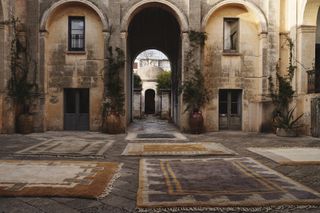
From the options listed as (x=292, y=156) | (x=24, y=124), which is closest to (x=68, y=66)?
(x=24, y=124)

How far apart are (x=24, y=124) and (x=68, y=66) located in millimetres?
3221

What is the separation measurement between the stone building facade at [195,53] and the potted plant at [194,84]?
268 mm

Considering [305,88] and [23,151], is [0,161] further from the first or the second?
[305,88]

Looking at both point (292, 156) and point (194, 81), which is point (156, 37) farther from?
point (292, 156)

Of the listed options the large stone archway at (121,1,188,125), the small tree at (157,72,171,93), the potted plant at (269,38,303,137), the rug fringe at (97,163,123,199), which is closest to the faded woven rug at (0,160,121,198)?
the rug fringe at (97,163,123,199)

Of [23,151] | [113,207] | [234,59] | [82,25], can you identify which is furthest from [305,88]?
[113,207]

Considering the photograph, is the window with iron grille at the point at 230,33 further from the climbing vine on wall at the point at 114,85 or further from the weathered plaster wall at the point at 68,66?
the weathered plaster wall at the point at 68,66

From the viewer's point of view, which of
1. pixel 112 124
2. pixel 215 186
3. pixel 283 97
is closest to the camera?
pixel 215 186

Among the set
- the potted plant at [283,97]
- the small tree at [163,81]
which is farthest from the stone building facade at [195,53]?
the small tree at [163,81]

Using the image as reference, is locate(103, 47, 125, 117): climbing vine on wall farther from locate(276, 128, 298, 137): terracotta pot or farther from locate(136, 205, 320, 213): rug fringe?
locate(136, 205, 320, 213): rug fringe

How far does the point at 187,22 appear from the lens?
14.8m

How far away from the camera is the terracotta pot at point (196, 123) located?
14188 millimetres

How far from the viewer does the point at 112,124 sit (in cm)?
1405

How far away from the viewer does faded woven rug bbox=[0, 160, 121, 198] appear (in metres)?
4.61
